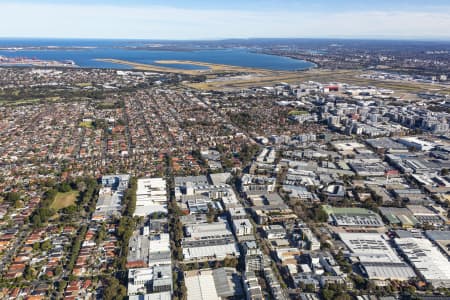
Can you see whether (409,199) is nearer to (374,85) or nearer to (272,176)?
(272,176)

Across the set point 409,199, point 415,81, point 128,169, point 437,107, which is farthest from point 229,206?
point 415,81

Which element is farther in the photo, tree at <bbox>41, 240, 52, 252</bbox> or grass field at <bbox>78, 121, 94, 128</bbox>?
grass field at <bbox>78, 121, 94, 128</bbox>

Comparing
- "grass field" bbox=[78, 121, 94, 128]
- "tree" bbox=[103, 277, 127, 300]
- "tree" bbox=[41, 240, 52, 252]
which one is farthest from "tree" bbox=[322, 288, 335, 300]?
"grass field" bbox=[78, 121, 94, 128]

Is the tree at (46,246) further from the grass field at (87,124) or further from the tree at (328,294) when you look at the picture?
the grass field at (87,124)

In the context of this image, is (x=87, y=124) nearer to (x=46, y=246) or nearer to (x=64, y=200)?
(x=64, y=200)

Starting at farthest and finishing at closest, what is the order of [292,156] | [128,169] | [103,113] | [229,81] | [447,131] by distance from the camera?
[229,81] < [103,113] < [447,131] < [292,156] < [128,169]

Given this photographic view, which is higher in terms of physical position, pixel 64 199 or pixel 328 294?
pixel 64 199

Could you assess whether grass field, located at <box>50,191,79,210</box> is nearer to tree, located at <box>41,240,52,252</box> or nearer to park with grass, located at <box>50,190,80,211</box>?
park with grass, located at <box>50,190,80,211</box>

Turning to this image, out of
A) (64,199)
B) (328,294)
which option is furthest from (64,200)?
(328,294)
